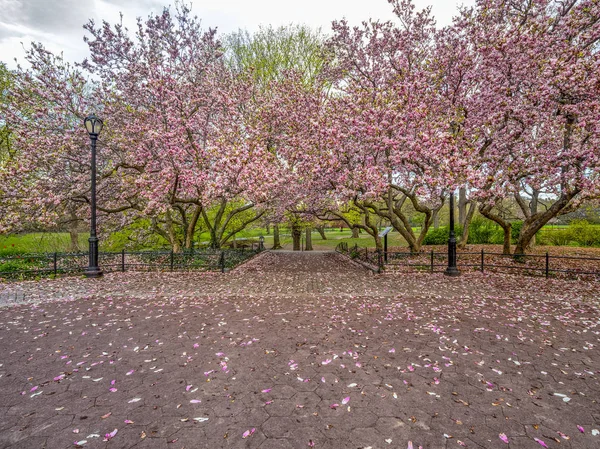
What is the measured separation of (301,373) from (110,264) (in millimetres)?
13781

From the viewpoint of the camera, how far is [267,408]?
345 centimetres

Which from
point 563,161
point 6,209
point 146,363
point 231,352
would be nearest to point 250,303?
point 231,352

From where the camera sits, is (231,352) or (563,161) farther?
(563,161)

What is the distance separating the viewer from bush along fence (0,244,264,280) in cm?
1220

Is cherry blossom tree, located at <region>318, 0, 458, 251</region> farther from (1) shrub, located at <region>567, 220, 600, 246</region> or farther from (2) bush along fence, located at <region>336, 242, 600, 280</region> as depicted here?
(1) shrub, located at <region>567, 220, 600, 246</region>

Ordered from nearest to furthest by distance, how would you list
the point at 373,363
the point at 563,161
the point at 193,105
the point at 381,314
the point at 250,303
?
the point at 373,363 < the point at 381,314 < the point at 250,303 < the point at 563,161 < the point at 193,105

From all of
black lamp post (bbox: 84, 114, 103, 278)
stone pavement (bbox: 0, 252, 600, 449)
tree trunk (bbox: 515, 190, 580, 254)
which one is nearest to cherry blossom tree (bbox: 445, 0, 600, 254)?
tree trunk (bbox: 515, 190, 580, 254)

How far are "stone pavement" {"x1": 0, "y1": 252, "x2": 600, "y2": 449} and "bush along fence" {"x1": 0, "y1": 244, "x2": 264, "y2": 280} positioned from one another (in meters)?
4.93

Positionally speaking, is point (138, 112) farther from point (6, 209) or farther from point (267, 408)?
point (267, 408)

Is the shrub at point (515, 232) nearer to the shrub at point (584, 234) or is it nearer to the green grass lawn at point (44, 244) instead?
the shrub at point (584, 234)

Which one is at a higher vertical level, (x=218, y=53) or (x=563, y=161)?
(x=218, y=53)

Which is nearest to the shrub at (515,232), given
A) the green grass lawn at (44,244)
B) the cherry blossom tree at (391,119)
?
the cherry blossom tree at (391,119)

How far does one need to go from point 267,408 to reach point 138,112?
15.5 metres

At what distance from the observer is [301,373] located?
4.29 m
